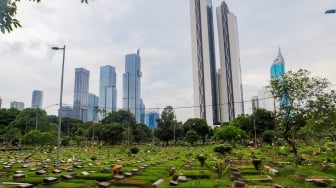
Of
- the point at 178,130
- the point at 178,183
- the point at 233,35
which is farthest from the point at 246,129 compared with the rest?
the point at 178,183

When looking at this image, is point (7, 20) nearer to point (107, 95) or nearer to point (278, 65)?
point (278, 65)

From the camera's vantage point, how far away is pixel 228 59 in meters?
77.4

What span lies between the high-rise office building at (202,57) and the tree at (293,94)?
54079 mm

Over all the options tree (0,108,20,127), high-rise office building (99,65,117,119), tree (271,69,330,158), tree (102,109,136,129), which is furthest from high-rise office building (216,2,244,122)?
tree (271,69,330,158)

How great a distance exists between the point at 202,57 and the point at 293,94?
5692cm

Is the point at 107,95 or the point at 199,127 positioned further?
the point at 107,95

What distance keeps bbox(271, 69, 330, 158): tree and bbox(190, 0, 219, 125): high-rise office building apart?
54079 mm

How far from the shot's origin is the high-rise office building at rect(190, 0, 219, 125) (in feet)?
249

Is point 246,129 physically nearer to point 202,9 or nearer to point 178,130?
point 178,130

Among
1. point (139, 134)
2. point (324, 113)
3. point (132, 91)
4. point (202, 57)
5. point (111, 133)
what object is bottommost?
point (139, 134)

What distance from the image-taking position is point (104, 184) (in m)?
12.1

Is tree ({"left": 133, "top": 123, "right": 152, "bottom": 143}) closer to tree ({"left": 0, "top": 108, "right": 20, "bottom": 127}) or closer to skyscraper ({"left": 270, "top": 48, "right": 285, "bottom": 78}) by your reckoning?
tree ({"left": 0, "top": 108, "right": 20, "bottom": 127})

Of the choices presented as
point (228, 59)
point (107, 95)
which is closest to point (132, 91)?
point (107, 95)

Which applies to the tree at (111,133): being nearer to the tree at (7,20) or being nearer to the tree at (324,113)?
the tree at (324,113)
